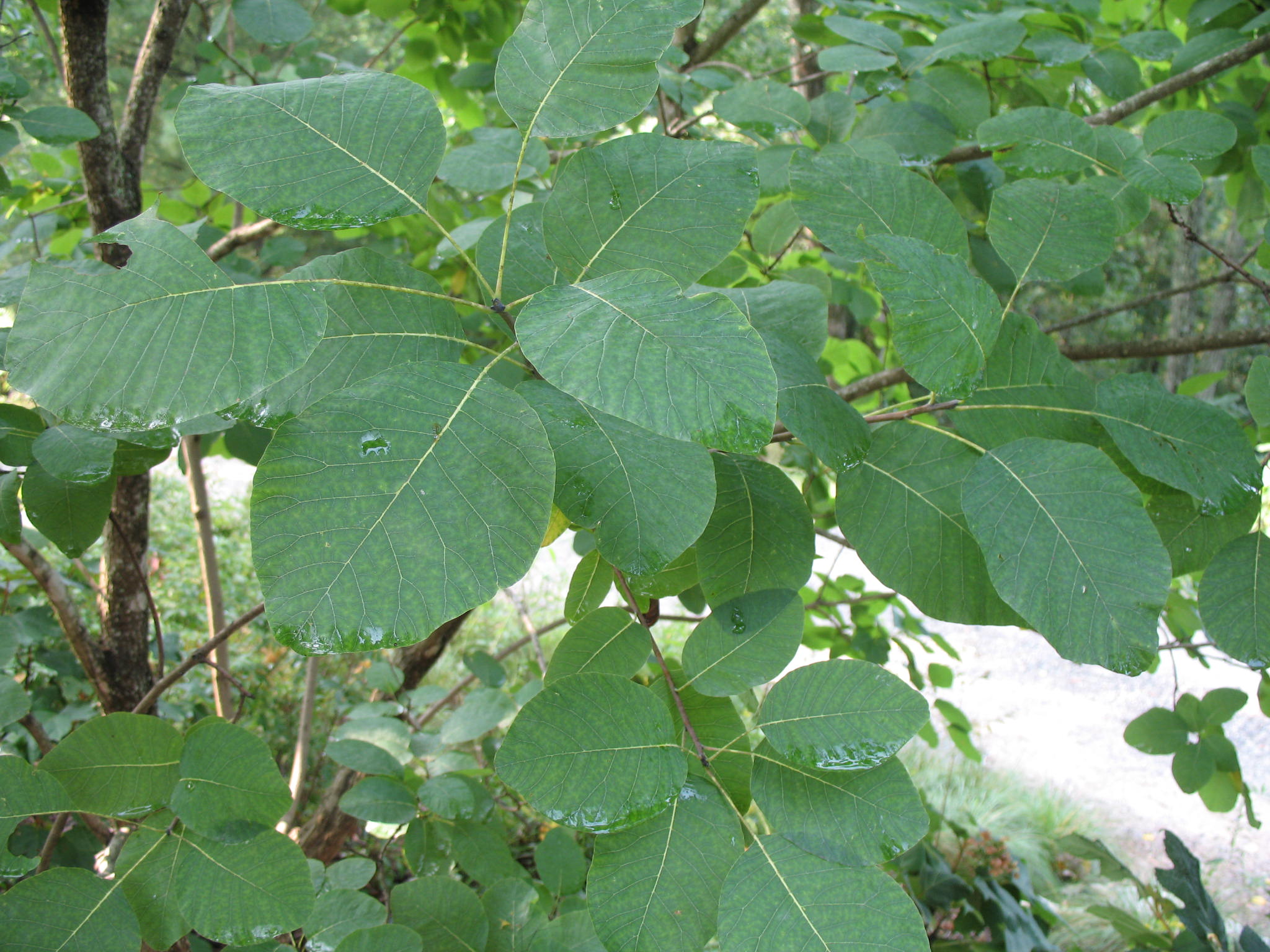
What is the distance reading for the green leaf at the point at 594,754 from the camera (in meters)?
0.48

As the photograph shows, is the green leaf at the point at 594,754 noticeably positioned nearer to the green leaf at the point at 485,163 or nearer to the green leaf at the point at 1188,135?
the green leaf at the point at 485,163

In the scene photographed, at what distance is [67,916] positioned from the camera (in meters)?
0.57

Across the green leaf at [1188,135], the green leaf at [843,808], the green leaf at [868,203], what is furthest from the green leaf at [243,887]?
the green leaf at [1188,135]

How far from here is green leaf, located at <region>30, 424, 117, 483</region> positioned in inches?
23.7

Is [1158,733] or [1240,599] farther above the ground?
[1240,599]

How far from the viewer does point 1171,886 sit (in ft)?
5.24

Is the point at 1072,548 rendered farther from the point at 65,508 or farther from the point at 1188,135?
the point at 65,508

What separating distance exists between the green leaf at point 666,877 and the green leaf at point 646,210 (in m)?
0.34

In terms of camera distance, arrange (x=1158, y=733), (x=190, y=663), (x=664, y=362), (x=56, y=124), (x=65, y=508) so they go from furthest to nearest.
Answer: (x=1158, y=733) < (x=56, y=124) < (x=190, y=663) < (x=65, y=508) < (x=664, y=362)

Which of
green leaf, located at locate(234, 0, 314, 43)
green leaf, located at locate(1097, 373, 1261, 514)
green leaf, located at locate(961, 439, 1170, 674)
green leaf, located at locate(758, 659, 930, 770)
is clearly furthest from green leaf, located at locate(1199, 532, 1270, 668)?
green leaf, located at locate(234, 0, 314, 43)

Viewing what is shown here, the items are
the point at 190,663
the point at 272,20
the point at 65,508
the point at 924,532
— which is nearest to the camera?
the point at 924,532

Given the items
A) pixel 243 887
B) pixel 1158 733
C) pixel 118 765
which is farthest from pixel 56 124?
pixel 1158 733

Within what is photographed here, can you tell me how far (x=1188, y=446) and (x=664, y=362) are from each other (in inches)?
17.4

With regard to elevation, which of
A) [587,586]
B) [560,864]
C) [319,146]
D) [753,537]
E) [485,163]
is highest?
[319,146]
